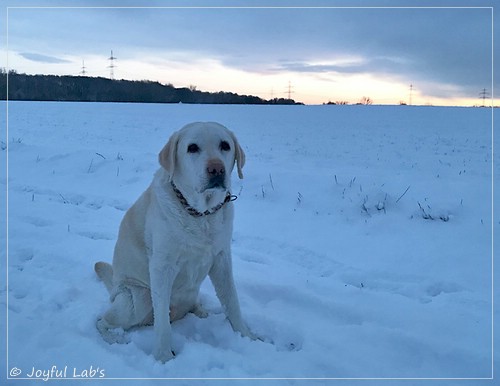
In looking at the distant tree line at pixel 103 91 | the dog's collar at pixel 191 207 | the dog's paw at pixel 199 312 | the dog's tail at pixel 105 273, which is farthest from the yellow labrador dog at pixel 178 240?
the distant tree line at pixel 103 91

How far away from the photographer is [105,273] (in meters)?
3.92

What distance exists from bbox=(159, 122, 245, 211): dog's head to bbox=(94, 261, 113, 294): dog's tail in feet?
3.99

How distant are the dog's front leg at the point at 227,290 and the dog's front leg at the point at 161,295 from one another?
0.38m

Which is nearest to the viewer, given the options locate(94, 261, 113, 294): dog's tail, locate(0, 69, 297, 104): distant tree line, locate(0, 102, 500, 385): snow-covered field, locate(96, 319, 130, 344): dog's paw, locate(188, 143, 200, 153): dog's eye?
locate(0, 102, 500, 385): snow-covered field

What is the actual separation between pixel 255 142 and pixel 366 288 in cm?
945

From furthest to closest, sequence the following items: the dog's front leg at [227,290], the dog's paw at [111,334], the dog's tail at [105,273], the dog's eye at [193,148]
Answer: the dog's tail at [105,273]
the dog's front leg at [227,290]
the dog's paw at [111,334]
the dog's eye at [193,148]

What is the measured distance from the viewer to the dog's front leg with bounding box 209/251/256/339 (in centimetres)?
336

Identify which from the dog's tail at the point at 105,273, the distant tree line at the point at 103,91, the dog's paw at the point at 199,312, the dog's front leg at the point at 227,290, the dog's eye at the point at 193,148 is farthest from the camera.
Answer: the distant tree line at the point at 103,91

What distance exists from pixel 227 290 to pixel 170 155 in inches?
43.2

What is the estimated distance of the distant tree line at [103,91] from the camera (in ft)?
158

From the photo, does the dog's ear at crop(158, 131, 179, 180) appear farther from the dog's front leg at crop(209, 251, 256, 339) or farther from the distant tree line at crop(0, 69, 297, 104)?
the distant tree line at crop(0, 69, 297, 104)

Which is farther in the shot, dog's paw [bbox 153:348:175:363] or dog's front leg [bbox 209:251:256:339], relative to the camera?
dog's front leg [bbox 209:251:256:339]

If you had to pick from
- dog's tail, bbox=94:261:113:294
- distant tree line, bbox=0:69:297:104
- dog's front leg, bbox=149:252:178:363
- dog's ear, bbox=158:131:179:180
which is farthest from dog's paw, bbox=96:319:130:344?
distant tree line, bbox=0:69:297:104

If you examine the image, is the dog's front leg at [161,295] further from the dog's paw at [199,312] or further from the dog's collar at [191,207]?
the dog's paw at [199,312]
